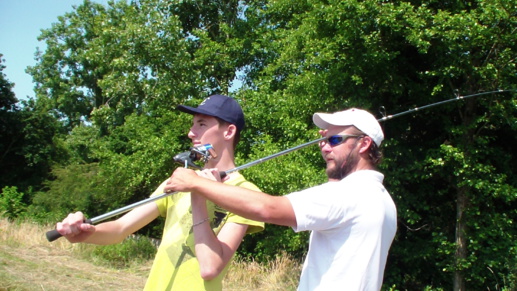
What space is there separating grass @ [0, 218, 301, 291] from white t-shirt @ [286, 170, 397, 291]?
20.0ft

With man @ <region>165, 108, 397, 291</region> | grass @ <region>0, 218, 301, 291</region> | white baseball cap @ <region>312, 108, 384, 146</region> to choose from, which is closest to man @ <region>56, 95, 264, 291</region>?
man @ <region>165, 108, 397, 291</region>

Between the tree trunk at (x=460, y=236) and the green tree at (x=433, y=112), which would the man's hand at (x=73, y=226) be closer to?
the green tree at (x=433, y=112)

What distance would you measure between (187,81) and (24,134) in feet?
44.5

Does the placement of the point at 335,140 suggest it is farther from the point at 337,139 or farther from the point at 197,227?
the point at 197,227

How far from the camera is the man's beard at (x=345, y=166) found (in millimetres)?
2062

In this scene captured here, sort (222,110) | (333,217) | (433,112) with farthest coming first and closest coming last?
1. (433,112)
2. (222,110)
3. (333,217)

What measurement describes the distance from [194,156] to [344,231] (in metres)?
0.79

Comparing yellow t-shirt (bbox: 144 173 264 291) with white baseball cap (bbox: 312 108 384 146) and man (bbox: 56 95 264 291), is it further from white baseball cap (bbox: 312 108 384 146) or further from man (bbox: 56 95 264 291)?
white baseball cap (bbox: 312 108 384 146)

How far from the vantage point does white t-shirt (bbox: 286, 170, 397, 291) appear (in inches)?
70.0

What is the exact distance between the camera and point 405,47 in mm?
8047

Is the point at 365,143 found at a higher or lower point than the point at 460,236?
lower

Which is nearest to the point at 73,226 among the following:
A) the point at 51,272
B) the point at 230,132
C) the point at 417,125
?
the point at 230,132

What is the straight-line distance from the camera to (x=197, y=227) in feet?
6.54

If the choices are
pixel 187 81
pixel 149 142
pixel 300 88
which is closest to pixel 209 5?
pixel 187 81
